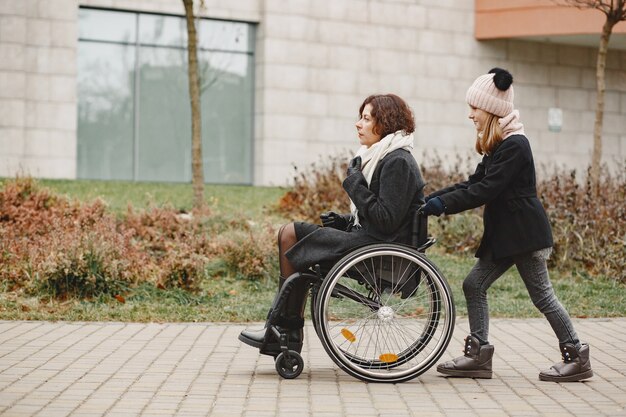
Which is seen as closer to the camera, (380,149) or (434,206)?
(434,206)

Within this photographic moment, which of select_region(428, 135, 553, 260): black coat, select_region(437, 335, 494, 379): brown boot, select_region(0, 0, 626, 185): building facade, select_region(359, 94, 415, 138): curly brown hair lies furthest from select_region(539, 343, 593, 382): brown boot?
select_region(0, 0, 626, 185): building facade

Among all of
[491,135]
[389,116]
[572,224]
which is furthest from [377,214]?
[572,224]

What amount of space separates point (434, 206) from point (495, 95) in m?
0.79

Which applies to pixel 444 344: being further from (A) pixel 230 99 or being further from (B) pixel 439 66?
(B) pixel 439 66

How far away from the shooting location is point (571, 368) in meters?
6.10

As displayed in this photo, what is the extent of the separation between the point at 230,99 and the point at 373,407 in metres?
18.7

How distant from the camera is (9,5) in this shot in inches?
827

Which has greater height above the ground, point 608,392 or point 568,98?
point 568,98

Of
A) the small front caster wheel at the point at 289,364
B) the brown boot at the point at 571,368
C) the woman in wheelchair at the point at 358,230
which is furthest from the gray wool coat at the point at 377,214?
the brown boot at the point at 571,368

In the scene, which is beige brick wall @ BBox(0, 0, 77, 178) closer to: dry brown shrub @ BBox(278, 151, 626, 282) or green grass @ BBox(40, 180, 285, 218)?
green grass @ BBox(40, 180, 285, 218)

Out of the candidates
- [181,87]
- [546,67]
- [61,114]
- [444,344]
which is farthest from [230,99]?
[444,344]

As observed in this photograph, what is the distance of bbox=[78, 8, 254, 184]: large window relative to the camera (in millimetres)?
22406

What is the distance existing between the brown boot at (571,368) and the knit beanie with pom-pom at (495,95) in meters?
1.40

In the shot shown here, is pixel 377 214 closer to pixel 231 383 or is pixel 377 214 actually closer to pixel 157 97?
pixel 231 383
